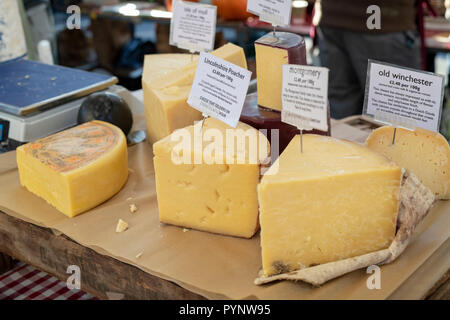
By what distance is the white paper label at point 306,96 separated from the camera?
1024 mm

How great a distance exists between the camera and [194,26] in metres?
1.66

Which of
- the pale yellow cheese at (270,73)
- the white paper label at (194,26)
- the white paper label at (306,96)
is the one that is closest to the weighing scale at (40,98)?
the white paper label at (194,26)

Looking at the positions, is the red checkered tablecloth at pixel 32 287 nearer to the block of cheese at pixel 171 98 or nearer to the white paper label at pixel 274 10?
the block of cheese at pixel 171 98

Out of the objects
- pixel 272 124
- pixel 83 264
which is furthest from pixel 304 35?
pixel 83 264

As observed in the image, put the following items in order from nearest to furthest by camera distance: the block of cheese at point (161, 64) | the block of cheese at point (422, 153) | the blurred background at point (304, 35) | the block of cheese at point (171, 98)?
the block of cheese at point (422, 153) < the block of cheese at point (171, 98) < the block of cheese at point (161, 64) < the blurred background at point (304, 35)

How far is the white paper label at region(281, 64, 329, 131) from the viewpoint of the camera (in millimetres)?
1024

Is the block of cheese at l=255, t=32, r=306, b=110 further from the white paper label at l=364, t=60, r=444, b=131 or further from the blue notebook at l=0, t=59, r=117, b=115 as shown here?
the blue notebook at l=0, t=59, r=117, b=115

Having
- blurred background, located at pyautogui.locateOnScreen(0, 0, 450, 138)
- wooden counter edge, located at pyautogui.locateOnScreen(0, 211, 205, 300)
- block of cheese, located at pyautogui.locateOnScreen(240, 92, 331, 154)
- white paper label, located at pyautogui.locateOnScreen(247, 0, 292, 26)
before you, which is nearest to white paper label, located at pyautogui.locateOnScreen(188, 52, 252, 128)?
block of cheese, located at pyautogui.locateOnScreen(240, 92, 331, 154)

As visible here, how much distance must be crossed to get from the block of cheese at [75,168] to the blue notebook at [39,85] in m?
0.19

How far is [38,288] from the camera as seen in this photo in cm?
145

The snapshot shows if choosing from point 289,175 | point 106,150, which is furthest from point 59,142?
point 289,175

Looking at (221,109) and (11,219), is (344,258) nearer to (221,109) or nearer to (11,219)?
(221,109)

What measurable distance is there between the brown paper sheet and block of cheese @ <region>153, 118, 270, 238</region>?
36 millimetres

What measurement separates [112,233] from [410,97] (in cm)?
75
